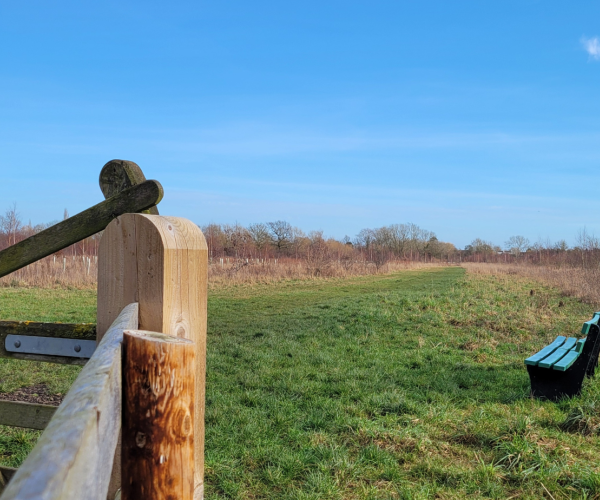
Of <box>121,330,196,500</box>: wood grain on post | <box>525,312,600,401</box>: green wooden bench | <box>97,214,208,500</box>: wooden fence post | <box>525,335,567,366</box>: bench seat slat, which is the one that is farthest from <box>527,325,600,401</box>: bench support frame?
<box>121,330,196,500</box>: wood grain on post

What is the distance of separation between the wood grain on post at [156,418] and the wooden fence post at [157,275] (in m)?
0.34

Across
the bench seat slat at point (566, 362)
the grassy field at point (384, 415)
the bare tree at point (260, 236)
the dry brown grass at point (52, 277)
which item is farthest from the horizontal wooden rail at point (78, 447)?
the bare tree at point (260, 236)

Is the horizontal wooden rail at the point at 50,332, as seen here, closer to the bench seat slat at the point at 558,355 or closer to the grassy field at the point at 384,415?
the grassy field at the point at 384,415

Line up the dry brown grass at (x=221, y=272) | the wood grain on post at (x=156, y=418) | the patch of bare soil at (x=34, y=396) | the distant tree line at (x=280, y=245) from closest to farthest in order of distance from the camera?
the wood grain on post at (x=156, y=418) → the patch of bare soil at (x=34, y=396) → the dry brown grass at (x=221, y=272) → the distant tree line at (x=280, y=245)

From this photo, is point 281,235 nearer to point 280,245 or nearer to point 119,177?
point 280,245

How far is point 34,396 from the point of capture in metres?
5.36

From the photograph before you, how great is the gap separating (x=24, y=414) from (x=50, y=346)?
0.55m

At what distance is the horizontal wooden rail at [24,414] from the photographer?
6.84ft

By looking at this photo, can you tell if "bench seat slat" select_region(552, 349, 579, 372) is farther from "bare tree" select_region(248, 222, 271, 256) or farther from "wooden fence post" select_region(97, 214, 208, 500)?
"bare tree" select_region(248, 222, 271, 256)

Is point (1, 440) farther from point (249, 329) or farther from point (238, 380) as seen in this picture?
point (249, 329)

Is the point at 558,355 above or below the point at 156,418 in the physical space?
below

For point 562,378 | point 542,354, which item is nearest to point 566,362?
point 562,378

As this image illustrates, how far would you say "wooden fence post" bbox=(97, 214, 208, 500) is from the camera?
4.30 feet

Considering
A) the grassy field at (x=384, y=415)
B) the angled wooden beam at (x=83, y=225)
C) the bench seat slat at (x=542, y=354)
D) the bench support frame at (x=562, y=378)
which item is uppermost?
the angled wooden beam at (x=83, y=225)
